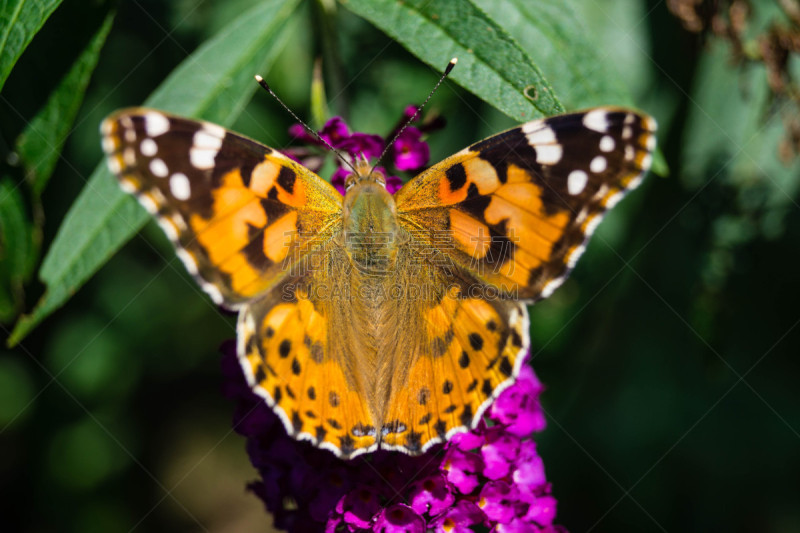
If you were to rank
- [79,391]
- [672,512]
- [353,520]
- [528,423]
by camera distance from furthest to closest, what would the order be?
[672,512]
[79,391]
[528,423]
[353,520]

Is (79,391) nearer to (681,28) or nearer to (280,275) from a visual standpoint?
(280,275)

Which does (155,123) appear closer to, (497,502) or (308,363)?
(308,363)

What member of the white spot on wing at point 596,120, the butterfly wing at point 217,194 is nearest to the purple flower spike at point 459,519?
the butterfly wing at point 217,194

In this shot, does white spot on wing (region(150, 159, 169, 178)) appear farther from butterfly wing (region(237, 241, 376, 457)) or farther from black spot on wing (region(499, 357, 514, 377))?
black spot on wing (region(499, 357, 514, 377))

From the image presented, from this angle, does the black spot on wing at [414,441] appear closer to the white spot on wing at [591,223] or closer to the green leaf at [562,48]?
the white spot on wing at [591,223]

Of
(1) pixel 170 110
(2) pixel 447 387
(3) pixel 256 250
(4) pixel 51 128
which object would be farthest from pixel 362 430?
(4) pixel 51 128

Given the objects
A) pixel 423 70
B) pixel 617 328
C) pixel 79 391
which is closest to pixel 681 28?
pixel 423 70

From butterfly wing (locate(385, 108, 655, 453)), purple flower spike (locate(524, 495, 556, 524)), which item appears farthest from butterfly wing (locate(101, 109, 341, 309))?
→ purple flower spike (locate(524, 495, 556, 524))
